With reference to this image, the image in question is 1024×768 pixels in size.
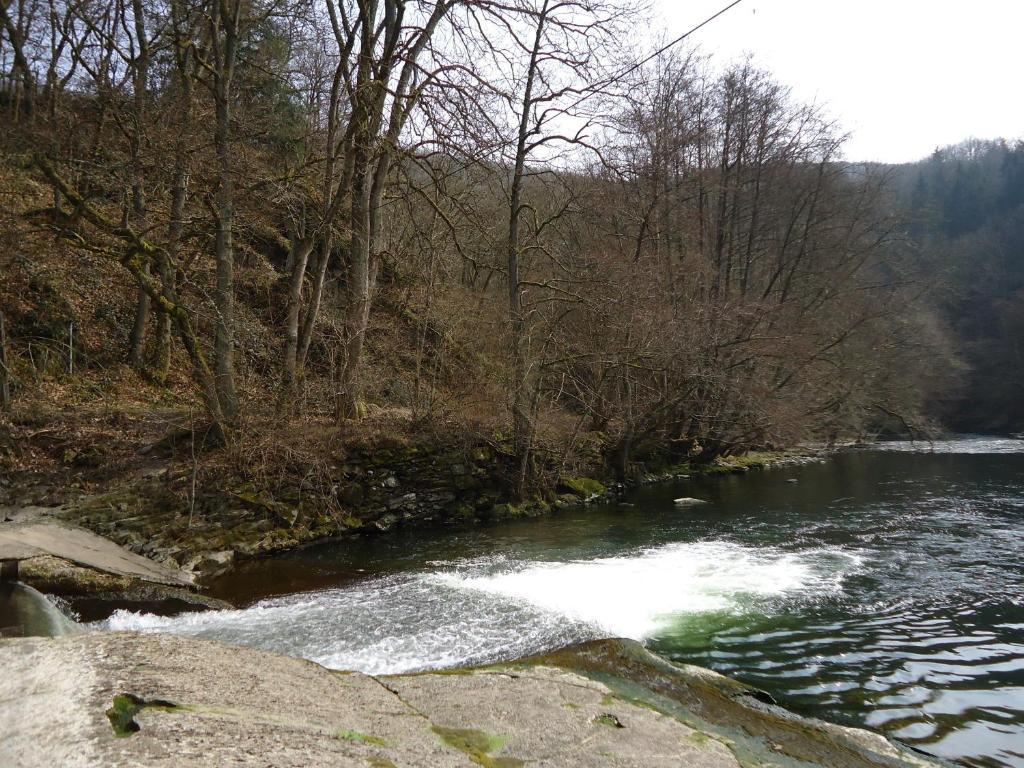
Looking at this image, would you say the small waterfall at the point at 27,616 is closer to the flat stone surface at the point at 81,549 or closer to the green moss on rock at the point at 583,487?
the flat stone surface at the point at 81,549

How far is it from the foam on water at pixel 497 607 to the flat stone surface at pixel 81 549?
1125 millimetres

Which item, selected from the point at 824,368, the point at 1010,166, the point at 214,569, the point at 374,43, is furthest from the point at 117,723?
the point at 1010,166

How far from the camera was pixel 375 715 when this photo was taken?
11.1 feet

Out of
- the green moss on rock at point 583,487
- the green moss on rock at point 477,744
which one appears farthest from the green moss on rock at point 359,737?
the green moss on rock at point 583,487

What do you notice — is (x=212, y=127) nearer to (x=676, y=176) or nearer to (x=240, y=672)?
(x=240, y=672)

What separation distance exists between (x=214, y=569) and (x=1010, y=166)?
78637 millimetres

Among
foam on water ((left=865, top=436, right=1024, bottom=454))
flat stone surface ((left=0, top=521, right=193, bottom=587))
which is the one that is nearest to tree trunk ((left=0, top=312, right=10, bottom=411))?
flat stone surface ((left=0, top=521, right=193, bottom=587))

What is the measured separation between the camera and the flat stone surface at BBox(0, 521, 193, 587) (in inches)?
285

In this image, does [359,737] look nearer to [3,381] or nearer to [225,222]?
[225,222]

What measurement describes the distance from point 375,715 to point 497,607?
3932mm

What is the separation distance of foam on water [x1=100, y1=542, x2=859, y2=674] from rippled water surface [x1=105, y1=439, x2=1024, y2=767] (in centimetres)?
3

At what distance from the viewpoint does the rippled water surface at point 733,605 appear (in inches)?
A: 210

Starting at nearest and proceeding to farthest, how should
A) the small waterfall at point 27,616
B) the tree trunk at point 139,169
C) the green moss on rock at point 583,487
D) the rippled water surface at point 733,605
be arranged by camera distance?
1. the small waterfall at point 27,616
2. the rippled water surface at point 733,605
3. the tree trunk at point 139,169
4. the green moss on rock at point 583,487

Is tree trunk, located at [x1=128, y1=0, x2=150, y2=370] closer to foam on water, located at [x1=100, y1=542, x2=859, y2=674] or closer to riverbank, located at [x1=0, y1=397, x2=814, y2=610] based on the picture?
riverbank, located at [x1=0, y1=397, x2=814, y2=610]
